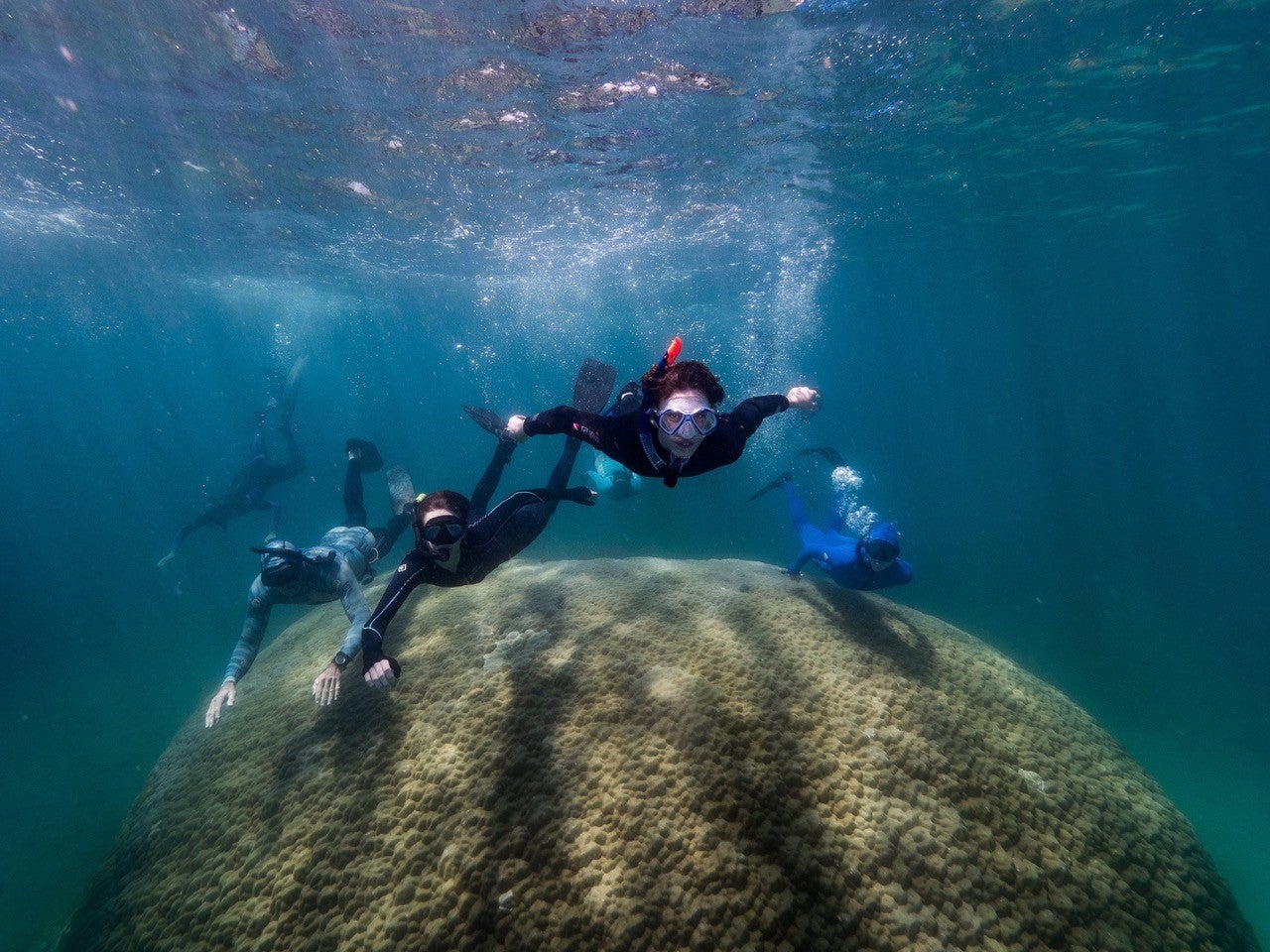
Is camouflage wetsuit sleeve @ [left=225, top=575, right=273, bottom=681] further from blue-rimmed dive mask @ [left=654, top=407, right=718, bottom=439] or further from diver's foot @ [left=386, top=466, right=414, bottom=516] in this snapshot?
blue-rimmed dive mask @ [left=654, top=407, right=718, bottom=439]

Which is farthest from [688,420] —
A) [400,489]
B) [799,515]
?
[799,515]

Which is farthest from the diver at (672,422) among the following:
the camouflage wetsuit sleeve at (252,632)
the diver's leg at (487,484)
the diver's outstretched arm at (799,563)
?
the camouflage wetsuit sleeve at (252,632)

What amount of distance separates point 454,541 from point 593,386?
17.9ft

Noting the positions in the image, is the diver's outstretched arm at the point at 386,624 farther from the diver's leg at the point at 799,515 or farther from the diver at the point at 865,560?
the diver's leg at the point at 799,515

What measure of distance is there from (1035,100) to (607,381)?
49.4 feet

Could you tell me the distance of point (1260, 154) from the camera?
19094mm

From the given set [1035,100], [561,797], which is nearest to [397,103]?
[561,797]

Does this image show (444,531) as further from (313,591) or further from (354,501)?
(354,501)

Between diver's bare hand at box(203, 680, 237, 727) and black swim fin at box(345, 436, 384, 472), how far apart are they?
235 inches

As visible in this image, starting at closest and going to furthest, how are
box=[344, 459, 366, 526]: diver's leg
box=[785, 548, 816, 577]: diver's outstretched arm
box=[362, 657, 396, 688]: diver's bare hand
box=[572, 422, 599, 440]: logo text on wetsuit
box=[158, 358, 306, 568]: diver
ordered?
box=[362, 657, 396, 688]: diver's bare hand, box=[572, 422, 599, 440]: logo text on wetsuit, box=[785, 548, 816, 577]: diver's outstretched arm, box=[344, 459, 366, 526]: diver's leg, box=[158, 358, 306, 568]: diver

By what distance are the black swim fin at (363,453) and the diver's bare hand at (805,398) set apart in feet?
27.7

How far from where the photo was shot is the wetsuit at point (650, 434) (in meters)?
4.82

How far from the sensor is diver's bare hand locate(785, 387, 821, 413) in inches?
206

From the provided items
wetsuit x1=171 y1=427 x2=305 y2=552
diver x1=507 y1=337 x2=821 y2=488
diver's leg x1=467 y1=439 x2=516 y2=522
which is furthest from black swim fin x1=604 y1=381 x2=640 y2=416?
wetsuit x1=171 y1=427 x2=305 y2=552
